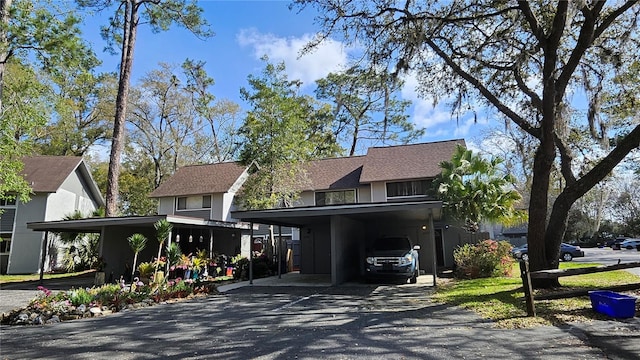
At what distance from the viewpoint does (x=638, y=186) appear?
141ft

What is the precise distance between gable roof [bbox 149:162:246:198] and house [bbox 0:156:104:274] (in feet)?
17.0

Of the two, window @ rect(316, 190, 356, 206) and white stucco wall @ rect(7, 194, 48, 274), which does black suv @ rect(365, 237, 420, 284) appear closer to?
window @ rect(316, 190, 356, 206)

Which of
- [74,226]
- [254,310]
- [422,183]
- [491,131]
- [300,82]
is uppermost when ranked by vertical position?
[300,82]

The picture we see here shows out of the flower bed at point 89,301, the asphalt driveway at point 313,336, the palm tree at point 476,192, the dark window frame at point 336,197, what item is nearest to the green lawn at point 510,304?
the asphalt driveway at point 313,336

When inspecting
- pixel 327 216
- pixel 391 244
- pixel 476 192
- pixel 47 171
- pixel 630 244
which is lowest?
pixel 630 244

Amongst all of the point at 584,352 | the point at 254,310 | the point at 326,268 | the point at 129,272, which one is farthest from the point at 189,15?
the point at 584,352

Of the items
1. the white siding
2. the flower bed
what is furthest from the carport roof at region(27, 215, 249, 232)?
the white siding

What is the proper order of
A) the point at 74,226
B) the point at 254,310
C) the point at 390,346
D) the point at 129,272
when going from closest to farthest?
the point at 390,346 < the point at 254,310 < the point at 74,226 < the point at 129,272

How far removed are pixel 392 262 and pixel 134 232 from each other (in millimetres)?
12442

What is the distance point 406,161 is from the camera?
910 inches

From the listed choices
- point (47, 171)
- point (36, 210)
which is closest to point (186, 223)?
point (36, 210)

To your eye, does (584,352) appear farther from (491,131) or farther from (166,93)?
(166,93)

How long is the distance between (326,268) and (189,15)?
1651 centimetres

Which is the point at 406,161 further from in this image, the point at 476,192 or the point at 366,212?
the point at 366,212
